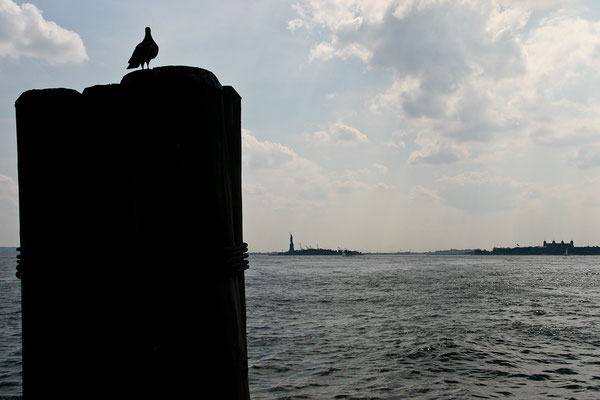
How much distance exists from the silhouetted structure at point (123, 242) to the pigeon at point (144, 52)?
108cm

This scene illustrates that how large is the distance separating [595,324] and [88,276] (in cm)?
2431

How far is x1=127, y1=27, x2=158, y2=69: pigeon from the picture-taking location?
3.52 meters

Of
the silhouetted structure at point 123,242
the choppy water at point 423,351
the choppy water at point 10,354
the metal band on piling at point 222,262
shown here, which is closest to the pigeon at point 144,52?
the silhouetted structure at point 123,242

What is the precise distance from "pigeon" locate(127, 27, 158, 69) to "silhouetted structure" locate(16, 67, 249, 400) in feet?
3.54

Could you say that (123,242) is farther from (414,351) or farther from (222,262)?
(414,351)

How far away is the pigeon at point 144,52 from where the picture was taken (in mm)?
3516

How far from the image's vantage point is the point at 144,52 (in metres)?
3.54

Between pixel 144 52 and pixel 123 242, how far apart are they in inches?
66.9

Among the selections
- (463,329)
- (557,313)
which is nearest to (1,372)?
(463,329)

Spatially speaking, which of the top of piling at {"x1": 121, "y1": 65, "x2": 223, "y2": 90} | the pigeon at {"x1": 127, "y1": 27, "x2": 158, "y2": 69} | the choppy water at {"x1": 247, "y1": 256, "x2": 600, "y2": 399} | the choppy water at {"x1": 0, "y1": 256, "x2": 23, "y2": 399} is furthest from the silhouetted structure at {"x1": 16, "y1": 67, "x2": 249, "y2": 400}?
the choppy water at {"x1": 0, "y1": 256, "x2": 23, "y2": 399}

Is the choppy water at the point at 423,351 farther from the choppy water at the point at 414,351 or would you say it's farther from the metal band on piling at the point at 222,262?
the metal band on piling at the point at 222,262

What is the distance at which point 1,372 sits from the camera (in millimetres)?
13148

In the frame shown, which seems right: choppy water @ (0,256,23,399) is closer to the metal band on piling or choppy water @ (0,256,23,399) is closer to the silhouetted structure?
the silhouetted structure

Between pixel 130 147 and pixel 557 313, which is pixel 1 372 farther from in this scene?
pixel 557 313
